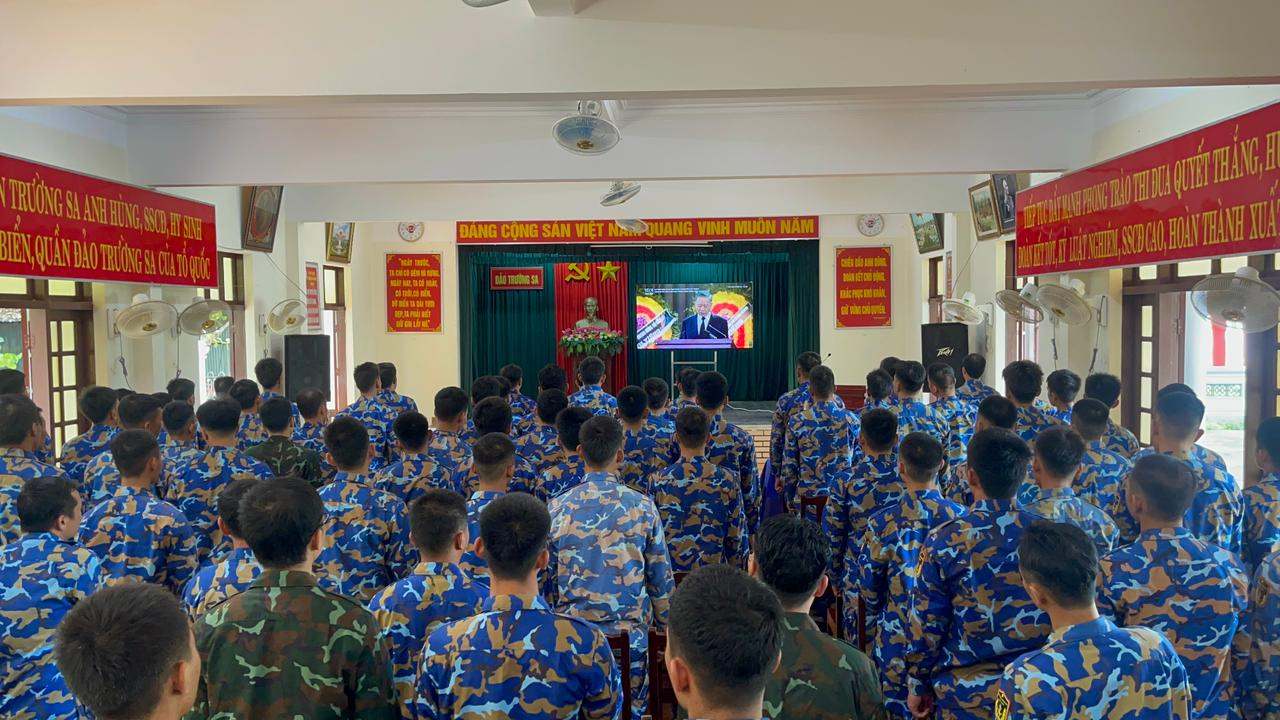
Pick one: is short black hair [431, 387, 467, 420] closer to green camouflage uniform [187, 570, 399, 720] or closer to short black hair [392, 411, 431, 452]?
short black hair [392, 411, 431, 452]

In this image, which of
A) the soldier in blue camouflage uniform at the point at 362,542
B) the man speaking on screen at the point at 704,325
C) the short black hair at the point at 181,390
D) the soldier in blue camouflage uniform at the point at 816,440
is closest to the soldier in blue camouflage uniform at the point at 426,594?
the soldier in blue camouflage uniform at the point at 362,542

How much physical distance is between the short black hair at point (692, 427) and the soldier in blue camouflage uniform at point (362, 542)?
1.27 m

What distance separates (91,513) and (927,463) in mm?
2928

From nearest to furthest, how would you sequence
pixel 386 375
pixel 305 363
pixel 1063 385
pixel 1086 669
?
pixel 1086 669 < pixel 1063 385 < pixel 386 375 < pixel 305 363

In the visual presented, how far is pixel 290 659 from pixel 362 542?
44.7 inches

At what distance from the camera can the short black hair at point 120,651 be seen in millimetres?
1470

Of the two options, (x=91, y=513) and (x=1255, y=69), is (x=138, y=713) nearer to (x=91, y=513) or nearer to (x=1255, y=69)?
(x=91, y=513)

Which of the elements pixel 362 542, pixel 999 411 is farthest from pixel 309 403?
pixel 999 411

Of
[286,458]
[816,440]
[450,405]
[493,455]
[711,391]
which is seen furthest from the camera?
[816,440]

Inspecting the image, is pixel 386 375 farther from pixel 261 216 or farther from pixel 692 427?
pixel 261 216

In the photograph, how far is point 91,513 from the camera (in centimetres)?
317

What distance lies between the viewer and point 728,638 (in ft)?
4.80

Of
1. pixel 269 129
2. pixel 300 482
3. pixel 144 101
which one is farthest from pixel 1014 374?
pixel 269 129

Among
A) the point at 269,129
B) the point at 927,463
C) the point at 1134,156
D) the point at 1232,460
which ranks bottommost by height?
the point at 1232,460
